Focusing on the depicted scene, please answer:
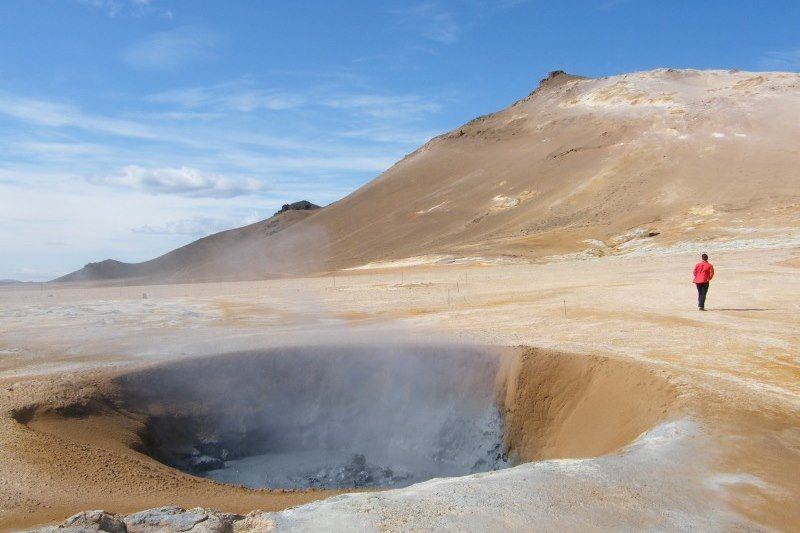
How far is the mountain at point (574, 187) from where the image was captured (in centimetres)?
4056

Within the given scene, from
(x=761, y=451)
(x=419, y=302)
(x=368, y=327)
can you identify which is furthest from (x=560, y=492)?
(x=419, y=302)

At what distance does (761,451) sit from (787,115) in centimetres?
6140

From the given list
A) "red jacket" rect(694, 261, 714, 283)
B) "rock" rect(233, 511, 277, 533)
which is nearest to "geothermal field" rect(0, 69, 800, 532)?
"rock" rect(233, 511, 277, 533)

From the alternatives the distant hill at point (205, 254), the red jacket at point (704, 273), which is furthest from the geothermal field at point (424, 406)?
the distant hill at point (205, 254)

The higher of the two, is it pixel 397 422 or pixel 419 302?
pixel 419 302

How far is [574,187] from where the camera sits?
183 ft

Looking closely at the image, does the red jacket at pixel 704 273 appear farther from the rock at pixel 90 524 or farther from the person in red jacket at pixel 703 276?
the rock at pixel 90 524

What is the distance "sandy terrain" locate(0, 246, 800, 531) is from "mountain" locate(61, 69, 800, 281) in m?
20.8

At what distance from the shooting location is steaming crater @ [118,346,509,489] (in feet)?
31.8

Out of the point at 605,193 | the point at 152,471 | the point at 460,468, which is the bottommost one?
the point at 460,468

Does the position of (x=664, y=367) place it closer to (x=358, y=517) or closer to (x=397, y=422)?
(x=397, y=422)

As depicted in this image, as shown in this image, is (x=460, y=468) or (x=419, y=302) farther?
(x=419, y=302)

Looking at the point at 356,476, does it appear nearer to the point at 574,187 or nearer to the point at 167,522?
the point at 167,522

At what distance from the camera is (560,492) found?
4.83 meters
